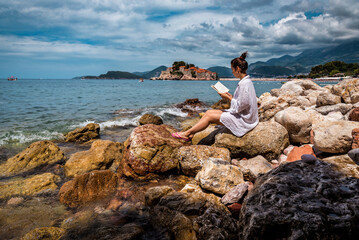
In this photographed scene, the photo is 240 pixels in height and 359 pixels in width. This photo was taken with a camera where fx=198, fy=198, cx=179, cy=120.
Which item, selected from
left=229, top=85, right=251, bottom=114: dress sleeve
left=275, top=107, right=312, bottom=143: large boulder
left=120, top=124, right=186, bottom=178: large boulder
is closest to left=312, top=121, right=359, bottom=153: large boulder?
left=275, top=107, right=312, bottom=143: large boulder

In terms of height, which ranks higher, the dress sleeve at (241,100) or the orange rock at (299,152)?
the dress sleeve at (241,100)

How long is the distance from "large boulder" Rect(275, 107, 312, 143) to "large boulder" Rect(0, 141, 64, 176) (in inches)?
304

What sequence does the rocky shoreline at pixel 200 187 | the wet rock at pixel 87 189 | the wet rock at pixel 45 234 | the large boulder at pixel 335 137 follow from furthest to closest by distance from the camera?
the wet rock at pixel 87 189, the large boulder at pixel 335 137, the wet rock at pixel 45 234, the rocky shoreline at pixel 200 187

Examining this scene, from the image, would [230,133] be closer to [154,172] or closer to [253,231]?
[154,172]

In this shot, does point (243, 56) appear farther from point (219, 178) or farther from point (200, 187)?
A: point (200, 187)

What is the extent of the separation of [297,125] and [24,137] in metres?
12.6

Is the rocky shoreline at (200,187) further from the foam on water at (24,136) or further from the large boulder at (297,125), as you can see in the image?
the foam on water at (24,136)

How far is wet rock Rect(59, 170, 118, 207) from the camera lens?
455 centimetres

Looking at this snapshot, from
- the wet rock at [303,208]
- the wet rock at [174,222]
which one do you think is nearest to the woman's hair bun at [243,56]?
the wet rock at [303,208]

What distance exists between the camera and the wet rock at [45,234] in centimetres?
321

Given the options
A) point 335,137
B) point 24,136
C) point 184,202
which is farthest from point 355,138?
point 24,136

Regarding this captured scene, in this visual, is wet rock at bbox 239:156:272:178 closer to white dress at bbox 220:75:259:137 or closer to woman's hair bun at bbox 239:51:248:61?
white dress at bbox 220:75:259:137

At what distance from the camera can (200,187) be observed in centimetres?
440

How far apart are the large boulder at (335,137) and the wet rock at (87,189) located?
5190 millimetres
